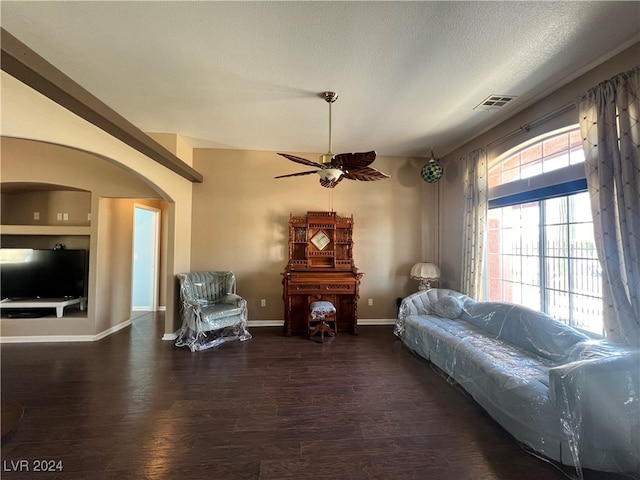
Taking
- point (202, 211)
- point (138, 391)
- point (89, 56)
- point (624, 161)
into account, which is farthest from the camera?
point (202, 211)

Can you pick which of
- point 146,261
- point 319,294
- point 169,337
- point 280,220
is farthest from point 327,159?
point 146,261

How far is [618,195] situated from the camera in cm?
203

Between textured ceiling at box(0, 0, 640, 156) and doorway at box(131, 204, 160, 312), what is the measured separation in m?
2.80

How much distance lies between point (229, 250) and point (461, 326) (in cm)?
363

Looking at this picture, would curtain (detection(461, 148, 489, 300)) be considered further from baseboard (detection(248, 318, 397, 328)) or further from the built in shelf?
the built in shelf

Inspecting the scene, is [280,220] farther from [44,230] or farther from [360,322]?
[44,230]

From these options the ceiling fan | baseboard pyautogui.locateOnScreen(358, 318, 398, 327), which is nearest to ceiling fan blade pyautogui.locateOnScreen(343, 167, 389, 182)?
the ceiling fan

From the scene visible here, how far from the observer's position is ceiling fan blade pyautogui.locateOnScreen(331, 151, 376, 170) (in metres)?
2.58

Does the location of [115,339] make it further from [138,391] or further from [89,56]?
[89,56]

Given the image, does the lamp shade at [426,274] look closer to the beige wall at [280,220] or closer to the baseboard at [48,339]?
the beige wall at [280,220]

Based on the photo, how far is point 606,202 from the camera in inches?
82.9

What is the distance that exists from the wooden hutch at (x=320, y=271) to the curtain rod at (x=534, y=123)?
2267 millimetres

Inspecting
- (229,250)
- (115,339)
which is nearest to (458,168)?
(229,250)

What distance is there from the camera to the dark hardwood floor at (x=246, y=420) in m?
1.68
